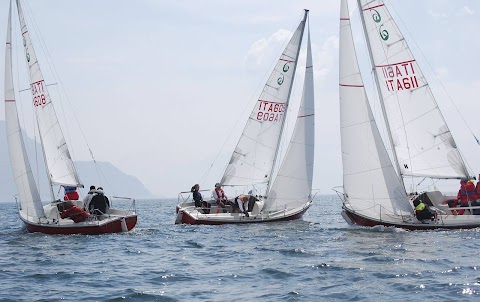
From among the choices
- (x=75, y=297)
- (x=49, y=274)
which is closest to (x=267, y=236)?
(x=49, y=274)

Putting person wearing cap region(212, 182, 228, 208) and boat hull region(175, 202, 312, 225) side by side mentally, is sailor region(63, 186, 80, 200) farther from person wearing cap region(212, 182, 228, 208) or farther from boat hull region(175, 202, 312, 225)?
person wearing cap region(212, 182, 228, 208)

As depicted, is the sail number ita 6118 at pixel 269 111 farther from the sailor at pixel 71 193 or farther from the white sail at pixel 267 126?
the sailor at pixel 71 193

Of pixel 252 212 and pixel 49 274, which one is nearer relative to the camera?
pixel 49 274

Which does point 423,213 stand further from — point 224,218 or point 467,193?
point 224,218

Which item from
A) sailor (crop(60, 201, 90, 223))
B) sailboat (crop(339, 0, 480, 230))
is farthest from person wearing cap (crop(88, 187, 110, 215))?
sailboat (crop(339, 0, 480, 230))

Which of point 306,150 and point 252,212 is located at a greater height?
point 306,150

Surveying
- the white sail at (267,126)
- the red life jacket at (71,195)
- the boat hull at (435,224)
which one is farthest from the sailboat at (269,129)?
the boat hull at (435,224)

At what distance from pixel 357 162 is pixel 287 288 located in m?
10.4

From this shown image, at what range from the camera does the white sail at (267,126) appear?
2894cm

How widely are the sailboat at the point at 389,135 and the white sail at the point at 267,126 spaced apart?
21.0ft

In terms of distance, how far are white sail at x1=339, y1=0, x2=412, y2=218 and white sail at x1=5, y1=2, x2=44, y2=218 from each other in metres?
10.5

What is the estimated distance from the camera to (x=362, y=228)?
21922 mm

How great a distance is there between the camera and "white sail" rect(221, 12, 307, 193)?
94.9 ft

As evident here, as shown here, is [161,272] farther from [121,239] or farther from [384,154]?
[384,154]
